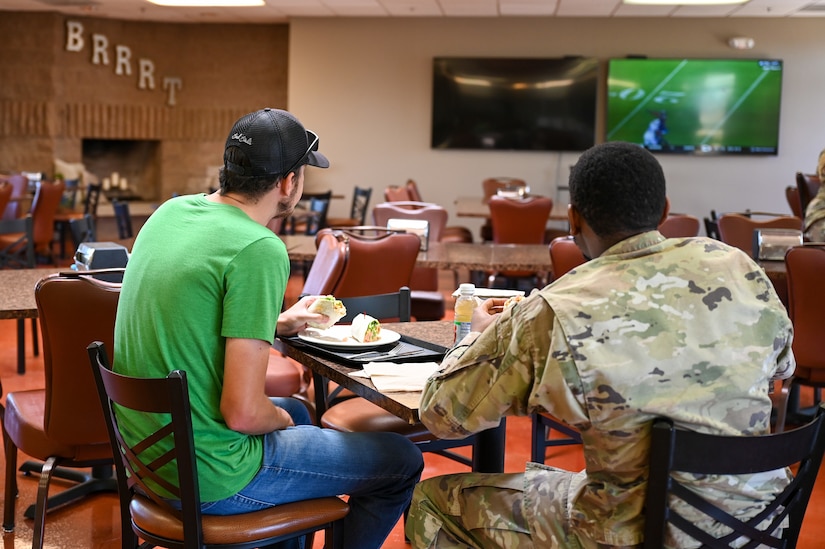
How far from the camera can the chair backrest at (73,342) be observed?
2.47 meters

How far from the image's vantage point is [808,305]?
3652mm

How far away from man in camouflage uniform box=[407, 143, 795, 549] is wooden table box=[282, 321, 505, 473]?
190mm

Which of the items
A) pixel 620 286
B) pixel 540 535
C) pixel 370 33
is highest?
pixel 370 33

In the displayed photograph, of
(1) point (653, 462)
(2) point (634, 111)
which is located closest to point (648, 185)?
(1) point (653, 462)

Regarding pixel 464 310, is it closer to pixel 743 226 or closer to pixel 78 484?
pixel 78 484

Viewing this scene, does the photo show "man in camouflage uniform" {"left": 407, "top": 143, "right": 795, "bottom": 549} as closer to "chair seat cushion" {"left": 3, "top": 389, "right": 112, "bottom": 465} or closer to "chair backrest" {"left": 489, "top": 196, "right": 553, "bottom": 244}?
"chair seat cushion" {"left": 3, "top": 389, "right": 112, "bottom": 465}

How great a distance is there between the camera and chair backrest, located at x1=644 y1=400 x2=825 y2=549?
1.48 m

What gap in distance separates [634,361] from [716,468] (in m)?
0.21

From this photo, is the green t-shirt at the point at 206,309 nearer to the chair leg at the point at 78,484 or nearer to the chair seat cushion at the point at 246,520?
the chair seat cushion at the point at 246,520

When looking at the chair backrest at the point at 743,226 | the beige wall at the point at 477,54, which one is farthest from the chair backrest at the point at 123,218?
the chair backrest at the point at 743,226

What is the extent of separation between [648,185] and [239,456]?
0.97 m

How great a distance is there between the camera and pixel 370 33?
37.7ft

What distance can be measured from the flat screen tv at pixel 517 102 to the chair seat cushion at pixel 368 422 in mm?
8757

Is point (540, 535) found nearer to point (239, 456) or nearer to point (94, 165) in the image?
point (239, 456)
